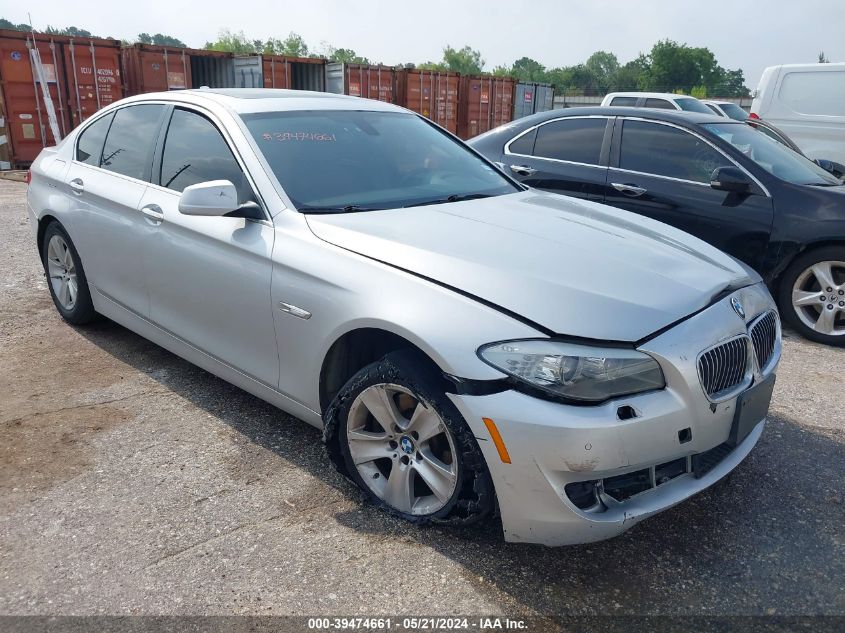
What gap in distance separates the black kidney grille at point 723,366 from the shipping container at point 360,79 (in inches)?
681

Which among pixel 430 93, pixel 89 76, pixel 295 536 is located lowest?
pixel 295 536

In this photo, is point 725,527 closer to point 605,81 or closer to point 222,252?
point 222,252

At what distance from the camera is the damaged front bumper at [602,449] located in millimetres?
2268

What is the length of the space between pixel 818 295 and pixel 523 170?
255 cm

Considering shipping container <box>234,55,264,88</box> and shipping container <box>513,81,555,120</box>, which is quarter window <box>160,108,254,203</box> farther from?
shipping container <box>513,81,555,120</box>

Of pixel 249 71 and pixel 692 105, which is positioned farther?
pixel 249 71

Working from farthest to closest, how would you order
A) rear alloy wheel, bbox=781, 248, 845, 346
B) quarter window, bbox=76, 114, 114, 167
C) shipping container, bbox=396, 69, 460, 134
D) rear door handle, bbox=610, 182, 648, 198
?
1. shipping container, bbox=396, 69, 460, 134
2. rear door handle, bbox=610, 182, 648, 198
3. rear alloy wheel, bbox=781, 248, 845, 346
4. quarter window, bbox=76, 114, 114, 167

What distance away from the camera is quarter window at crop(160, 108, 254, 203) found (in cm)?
341

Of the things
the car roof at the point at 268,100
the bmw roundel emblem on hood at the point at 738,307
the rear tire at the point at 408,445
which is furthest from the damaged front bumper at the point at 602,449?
the car roof at the point at 268,100

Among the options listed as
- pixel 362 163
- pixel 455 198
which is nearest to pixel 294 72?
pixel 362 163

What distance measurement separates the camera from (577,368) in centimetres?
231

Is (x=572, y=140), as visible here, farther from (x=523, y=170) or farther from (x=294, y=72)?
(x=294, y=72)

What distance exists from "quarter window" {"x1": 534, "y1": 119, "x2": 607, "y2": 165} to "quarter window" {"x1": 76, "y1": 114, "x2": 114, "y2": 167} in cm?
356

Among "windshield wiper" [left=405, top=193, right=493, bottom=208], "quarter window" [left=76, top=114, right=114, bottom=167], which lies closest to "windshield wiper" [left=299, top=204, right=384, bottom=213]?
"windshield wiper" [left=405, top=193, right=493, bottom=208]
